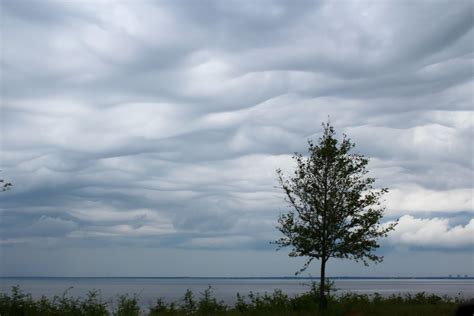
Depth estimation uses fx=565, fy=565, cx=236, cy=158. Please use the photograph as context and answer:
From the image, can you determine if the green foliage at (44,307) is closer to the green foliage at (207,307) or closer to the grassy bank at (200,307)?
the grassy bank at (200,307)

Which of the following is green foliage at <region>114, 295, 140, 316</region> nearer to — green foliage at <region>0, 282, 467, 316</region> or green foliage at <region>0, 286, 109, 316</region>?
green foliage at <region>0, 282, 467, 316</region>

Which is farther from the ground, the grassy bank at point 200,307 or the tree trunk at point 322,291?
the tree trunk at point 322,291

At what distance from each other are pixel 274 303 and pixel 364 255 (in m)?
6.36

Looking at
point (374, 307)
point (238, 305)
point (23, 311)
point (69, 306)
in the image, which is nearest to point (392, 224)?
point (374, 307)

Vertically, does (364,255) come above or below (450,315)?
above

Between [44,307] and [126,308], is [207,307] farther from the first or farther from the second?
[44,307]

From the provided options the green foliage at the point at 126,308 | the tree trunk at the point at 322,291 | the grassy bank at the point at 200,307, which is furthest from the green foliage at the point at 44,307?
the tree trunk at the point at 322,291

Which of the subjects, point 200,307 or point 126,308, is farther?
point 200,307

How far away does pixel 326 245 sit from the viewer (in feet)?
107

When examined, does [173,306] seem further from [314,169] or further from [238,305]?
[314,169]

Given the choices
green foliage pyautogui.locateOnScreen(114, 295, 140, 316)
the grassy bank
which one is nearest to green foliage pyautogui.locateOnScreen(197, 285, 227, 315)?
the grassy bank

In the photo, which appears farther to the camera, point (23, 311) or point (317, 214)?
point (317, 214)

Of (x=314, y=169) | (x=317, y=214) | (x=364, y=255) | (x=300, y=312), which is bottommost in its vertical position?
(x=300, y=312)

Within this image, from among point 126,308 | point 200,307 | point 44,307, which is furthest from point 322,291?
point 44,307
